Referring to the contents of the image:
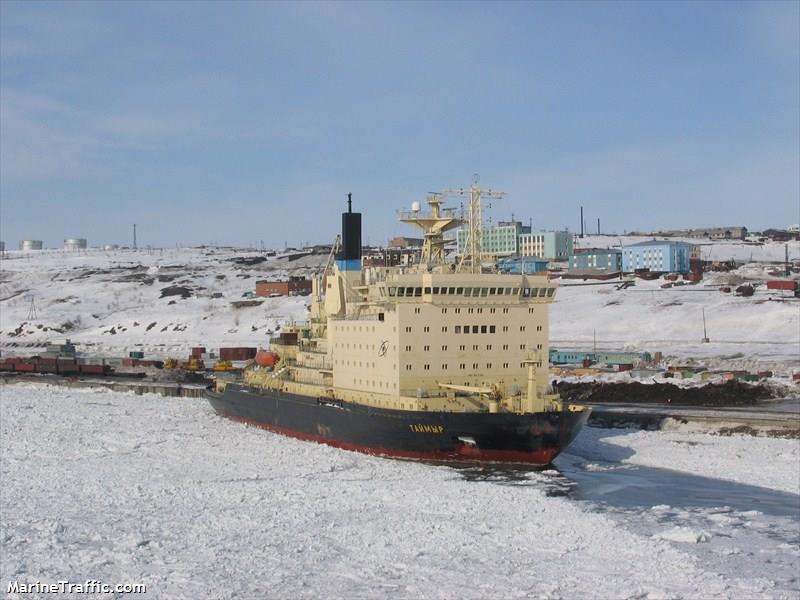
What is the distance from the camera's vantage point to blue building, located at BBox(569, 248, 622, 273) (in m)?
105

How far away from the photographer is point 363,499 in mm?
21453

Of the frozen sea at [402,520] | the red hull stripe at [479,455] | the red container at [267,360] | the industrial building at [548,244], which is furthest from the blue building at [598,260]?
the red hull stripe at [479,455]

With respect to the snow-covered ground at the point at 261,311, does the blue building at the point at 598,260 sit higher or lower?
higher

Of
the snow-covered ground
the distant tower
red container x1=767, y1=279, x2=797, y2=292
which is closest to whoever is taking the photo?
the snow-covered ground

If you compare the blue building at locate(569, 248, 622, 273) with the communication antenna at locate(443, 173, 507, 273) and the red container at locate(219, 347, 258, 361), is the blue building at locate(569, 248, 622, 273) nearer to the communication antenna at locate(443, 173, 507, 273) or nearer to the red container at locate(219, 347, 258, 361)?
the red container at locate(219, 347, 258, 361)

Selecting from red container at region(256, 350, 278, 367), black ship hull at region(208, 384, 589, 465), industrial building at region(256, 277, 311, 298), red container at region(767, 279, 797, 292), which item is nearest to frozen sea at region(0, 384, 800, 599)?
black ship hull at region(208, 384, 589, 465)

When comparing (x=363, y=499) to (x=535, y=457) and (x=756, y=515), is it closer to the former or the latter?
(x=535, y=457)

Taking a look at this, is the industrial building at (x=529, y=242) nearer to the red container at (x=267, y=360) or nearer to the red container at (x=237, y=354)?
the red container at (x=237, y=354)

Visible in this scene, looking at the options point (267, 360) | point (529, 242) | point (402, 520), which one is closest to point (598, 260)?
point (529, 242)

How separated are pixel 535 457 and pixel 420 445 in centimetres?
348

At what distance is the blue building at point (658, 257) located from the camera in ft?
328

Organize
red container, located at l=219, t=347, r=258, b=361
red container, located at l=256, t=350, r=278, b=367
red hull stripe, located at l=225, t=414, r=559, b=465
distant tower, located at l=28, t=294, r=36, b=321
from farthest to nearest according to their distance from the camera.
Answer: distant tower, located at l=28, t=294, r=36, b=321
red container, located at l=219, t=347, r=258, b=361
red container, located at l=256, t=350, r=278, b=367
red hull stripe, located at l=225, t=414, r=559, b=465

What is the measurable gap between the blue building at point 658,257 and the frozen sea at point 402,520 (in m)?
73.2
